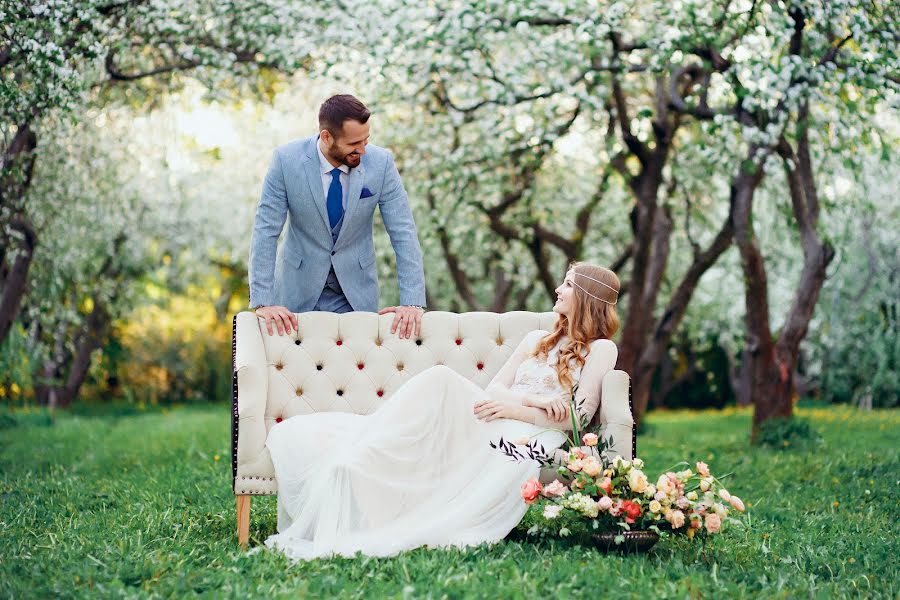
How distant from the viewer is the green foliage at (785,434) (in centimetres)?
856

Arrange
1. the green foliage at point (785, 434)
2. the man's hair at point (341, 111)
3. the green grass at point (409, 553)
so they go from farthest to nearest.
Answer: the green foliage at point (785, 434)
the man's hair at point (341, 111)
the green grass at point (409, 553)

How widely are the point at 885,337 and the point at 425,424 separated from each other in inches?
430

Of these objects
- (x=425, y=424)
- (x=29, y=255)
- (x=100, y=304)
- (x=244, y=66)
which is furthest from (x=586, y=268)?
(x=100, y=304)

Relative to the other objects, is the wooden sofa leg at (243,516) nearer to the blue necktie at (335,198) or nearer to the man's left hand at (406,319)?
the man's left hand at (406,319)

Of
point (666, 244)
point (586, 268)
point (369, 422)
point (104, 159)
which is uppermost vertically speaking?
point (104, 159)

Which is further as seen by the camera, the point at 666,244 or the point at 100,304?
the point at 100,304

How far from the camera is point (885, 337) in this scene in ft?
43.5

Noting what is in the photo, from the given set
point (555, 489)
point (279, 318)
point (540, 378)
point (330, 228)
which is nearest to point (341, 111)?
point (330, 228)

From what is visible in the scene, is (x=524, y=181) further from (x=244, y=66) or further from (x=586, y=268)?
(x=586, y=268)

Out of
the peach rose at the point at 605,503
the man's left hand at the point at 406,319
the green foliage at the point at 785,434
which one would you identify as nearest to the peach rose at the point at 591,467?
the peach rose at the point at 605,503

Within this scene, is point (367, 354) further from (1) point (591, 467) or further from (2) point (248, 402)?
(1) point (591, 467)

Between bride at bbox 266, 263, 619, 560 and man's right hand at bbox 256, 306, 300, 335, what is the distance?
0.53 meters

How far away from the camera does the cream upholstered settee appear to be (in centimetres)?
487

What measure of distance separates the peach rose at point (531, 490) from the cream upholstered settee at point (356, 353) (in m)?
1.23
